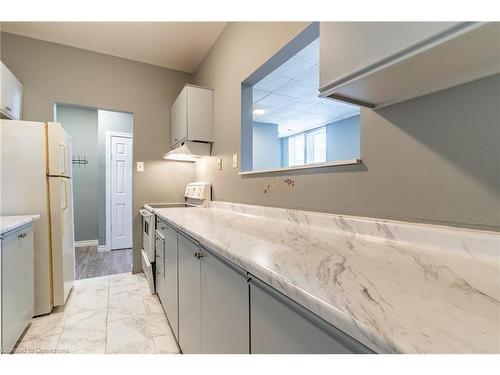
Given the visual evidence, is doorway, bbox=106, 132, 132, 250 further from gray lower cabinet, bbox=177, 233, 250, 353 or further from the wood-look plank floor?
gray lower cabinet, bbox=177, 233, 250, 353

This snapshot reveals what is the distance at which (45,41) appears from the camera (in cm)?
250

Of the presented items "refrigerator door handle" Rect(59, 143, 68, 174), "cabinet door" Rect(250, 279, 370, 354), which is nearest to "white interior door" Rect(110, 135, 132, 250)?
"refrigerator door handle" Rect(59, 143, 68, 174)

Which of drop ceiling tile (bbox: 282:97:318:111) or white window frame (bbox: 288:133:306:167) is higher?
drop ceiling tile (bbox: 282:97:318:111)

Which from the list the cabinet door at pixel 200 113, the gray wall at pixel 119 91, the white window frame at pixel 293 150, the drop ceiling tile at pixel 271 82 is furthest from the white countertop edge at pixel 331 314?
the white window frame at pixel 293 150

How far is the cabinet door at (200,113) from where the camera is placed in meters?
2.48

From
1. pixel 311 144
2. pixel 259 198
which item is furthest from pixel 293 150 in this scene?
pixel 259 198

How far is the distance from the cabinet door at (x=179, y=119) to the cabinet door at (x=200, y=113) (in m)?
0.06

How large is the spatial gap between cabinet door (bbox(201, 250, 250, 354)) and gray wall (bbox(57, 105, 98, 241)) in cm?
430

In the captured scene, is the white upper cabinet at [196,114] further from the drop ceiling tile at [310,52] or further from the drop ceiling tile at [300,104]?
the drop ceiling tile at [300,104]

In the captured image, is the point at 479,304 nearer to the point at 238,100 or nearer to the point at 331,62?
the point at 331,62

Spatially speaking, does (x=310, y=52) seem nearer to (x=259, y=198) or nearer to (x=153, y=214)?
(x=259, y=198)

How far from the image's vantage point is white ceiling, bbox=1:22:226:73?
2.28m

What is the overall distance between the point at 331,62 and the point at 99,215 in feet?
15.0

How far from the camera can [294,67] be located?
2822mm
